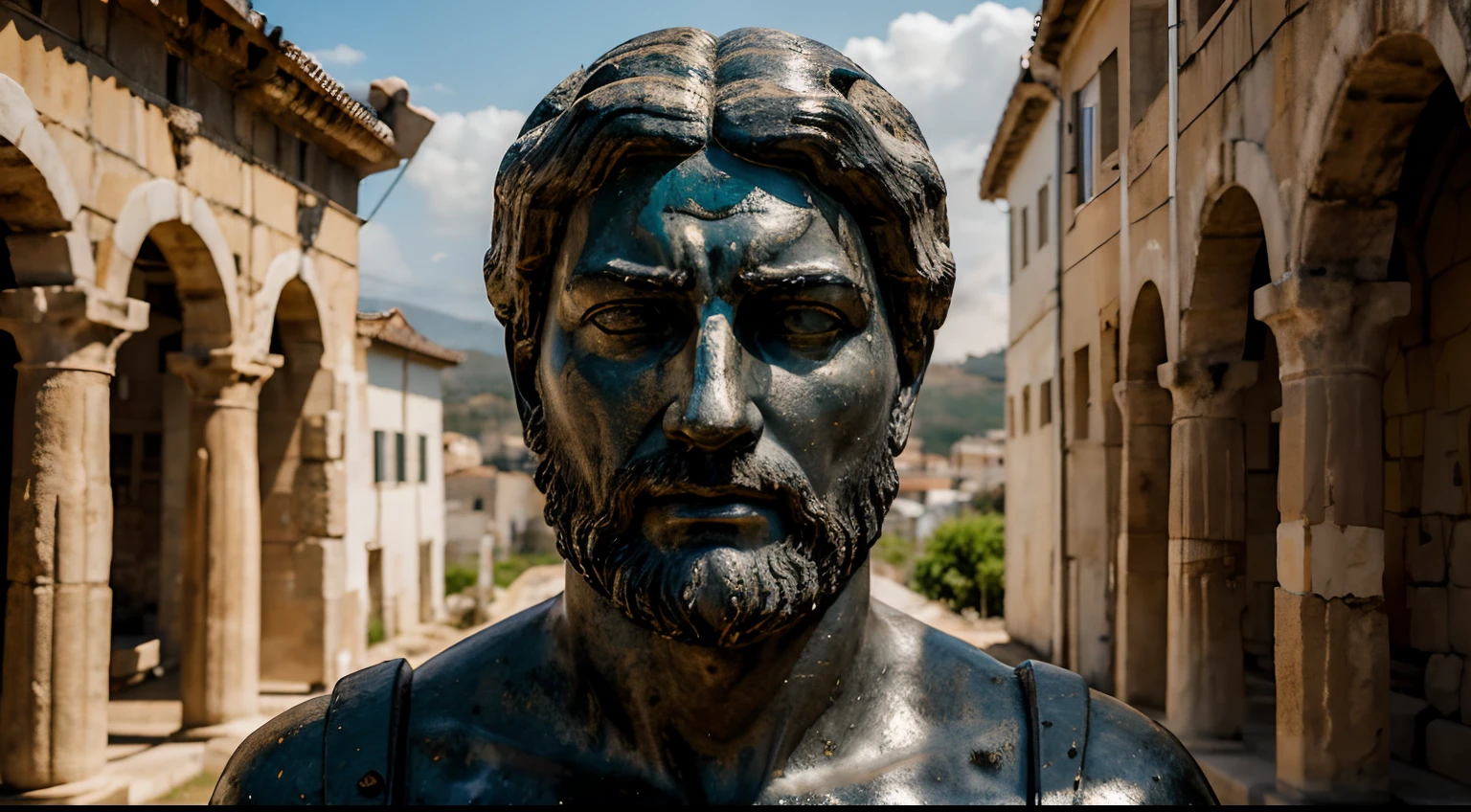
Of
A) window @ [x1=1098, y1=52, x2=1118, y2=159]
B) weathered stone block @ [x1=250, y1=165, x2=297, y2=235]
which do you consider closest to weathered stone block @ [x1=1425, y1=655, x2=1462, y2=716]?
window @ [x1=1098, y1=52, x2=1118, y2=159]

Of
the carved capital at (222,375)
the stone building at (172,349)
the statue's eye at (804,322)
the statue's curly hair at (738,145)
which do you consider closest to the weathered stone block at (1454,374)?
the statue's curly hair at (738,145)

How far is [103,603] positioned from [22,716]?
79cm

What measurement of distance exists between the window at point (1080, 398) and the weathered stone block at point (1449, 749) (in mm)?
4860

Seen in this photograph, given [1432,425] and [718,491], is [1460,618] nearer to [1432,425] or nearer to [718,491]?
[1432,425]

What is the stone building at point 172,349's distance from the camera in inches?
294

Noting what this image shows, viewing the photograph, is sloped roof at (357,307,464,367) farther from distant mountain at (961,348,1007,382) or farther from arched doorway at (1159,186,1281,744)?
distant mountain at (961,348,1007,382)

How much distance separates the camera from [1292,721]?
6.51 m

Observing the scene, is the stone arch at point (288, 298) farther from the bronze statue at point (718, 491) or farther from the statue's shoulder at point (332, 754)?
the bronze statue at point (718, 491)

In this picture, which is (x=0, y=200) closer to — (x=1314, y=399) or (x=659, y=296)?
(x=659, y=296)

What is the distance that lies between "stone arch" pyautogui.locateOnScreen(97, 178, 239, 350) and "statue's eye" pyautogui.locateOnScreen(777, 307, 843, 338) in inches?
298

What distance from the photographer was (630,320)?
172 centimetres

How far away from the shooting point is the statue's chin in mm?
1607

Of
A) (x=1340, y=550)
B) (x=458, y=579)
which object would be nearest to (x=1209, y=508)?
(x=1340, y=550)

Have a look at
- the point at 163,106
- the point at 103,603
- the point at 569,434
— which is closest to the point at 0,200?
the point at 163,106
